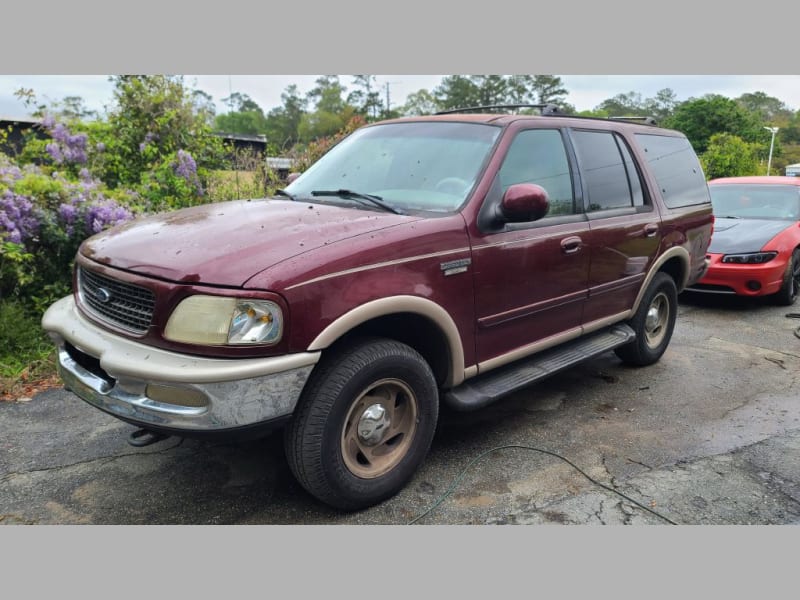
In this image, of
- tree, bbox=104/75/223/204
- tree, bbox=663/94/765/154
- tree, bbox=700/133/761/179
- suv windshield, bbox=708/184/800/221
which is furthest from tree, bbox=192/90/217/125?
tree, bbox=663/94/765/154

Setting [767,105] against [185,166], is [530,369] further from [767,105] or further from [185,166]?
[767,105]

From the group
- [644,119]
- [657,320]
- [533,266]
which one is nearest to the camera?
[533,266]

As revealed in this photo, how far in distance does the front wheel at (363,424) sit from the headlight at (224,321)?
36cm

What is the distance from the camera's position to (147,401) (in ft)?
8.17

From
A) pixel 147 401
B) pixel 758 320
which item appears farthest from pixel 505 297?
pixel 758 320

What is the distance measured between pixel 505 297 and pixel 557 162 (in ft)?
3.66

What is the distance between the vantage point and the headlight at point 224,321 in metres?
2.46

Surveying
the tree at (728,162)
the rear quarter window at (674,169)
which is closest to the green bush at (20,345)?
the rear quarter window at (674,169)

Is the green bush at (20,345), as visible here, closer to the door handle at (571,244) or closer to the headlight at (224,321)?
the headlight at (224,321)

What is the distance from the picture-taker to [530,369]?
3826mm

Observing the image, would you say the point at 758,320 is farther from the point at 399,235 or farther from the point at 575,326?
the point at 399,235

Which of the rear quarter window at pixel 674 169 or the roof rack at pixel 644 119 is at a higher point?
the roof rack at pixel 644 119

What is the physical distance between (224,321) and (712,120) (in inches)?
2339

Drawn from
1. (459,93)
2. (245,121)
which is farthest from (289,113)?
(459,93)
